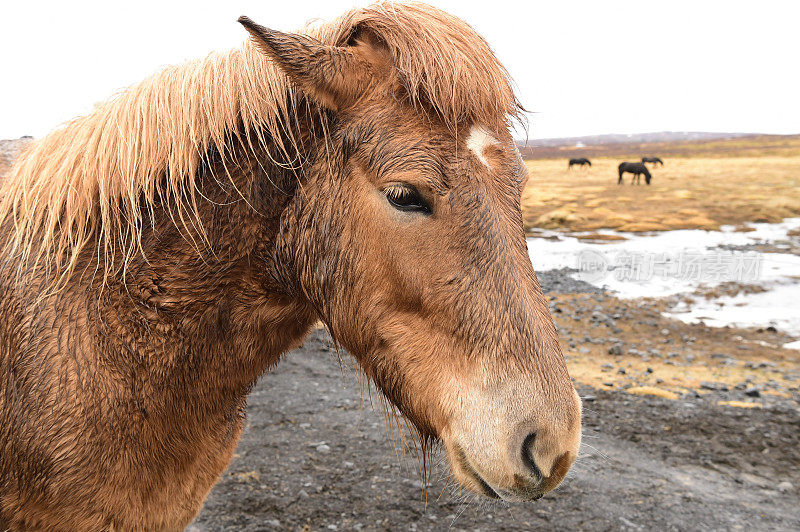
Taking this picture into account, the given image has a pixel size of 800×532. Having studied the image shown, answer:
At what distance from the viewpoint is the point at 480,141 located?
76.9 inches

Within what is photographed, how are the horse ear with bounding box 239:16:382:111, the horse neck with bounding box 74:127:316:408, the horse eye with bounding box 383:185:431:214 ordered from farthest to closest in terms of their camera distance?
the horse neck with bounding box 74:127:316:408
the horse eye with bounding box 383:185:431:214
the horse ear with bounding box 239:16:382:111

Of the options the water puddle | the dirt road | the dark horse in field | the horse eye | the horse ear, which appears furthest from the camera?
the dark horse in field

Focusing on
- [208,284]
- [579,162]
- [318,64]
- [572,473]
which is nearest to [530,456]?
[208,284]

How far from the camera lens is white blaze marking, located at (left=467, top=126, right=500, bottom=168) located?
1.93 meters

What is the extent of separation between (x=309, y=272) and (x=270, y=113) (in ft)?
2.14

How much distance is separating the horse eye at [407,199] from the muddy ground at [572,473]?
95.3 inches

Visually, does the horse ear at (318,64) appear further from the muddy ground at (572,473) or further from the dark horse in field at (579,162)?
the dark horse in field at (579,162)

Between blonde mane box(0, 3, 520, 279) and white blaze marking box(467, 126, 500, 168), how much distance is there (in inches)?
1.8

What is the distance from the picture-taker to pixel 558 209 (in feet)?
71.3

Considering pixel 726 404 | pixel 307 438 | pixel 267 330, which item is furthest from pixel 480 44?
pixel 726 404

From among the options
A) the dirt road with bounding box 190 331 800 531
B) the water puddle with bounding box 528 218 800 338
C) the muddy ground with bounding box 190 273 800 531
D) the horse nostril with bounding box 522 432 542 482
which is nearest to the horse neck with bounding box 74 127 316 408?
the horse nostril with bounding box 522 432 542 482

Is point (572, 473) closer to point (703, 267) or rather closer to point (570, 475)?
point (570, 475)

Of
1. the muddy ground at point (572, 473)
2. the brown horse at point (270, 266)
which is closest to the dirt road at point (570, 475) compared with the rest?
the muddy ground at point (572, 473)

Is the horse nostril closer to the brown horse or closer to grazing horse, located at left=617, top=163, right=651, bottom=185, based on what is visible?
the brown horse
